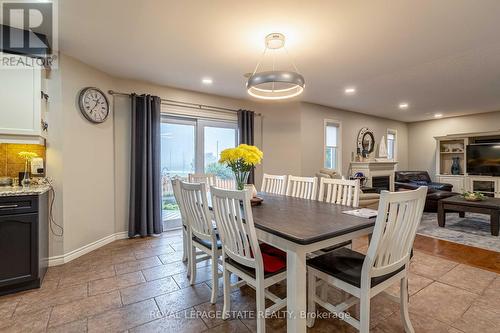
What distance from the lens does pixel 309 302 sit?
1810 millimetres

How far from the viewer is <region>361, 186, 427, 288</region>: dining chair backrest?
4.53 ft

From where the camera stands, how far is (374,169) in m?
6.31

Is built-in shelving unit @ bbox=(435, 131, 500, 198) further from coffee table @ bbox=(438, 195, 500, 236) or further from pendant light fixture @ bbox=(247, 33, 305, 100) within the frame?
pendant light fixture @ bbox=(247, 33, 305, 100)

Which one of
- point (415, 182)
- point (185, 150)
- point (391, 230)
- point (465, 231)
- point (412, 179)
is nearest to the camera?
point (391, 230)

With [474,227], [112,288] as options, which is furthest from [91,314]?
[474,227]

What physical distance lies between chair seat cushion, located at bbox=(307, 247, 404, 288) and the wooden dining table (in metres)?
0.19

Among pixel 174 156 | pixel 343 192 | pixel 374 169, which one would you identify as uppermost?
pixel 174 156

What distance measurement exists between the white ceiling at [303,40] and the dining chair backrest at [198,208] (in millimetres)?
1500

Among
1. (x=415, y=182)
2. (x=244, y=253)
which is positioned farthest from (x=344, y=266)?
(x=415, y=182)

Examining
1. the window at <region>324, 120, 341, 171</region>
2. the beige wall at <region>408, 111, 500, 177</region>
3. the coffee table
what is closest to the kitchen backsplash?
the window at <region>324, 120, 341, 171</region>

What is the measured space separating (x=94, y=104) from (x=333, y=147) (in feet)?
16.4

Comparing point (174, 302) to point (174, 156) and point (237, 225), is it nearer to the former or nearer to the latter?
point (237, 225)

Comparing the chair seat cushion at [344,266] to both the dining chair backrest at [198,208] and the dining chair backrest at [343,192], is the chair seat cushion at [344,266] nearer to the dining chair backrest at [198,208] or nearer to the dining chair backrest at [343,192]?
the dining chair backrest at [343,192]

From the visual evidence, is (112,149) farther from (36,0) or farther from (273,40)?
(273,40)
